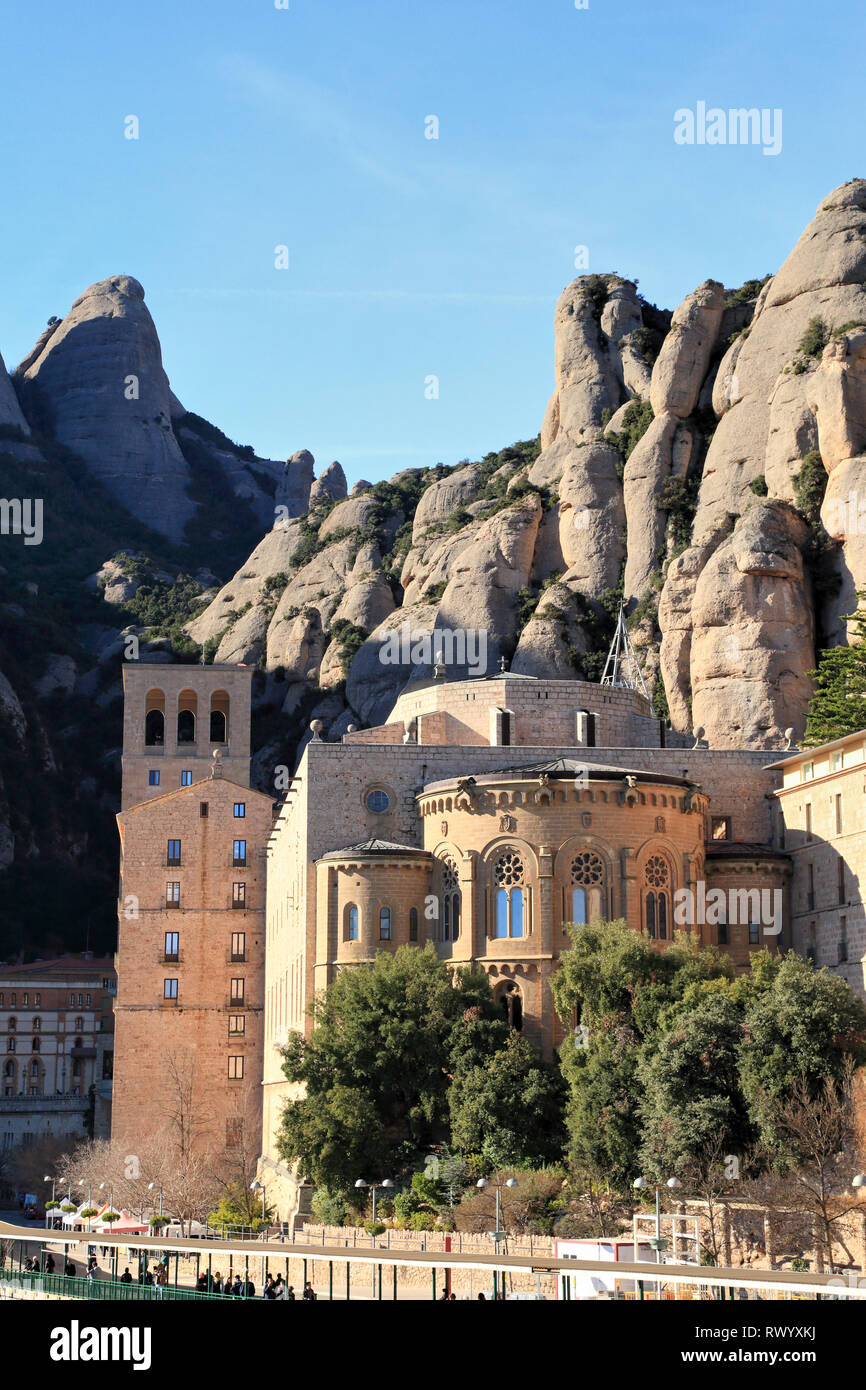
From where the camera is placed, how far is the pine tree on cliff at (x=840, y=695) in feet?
217

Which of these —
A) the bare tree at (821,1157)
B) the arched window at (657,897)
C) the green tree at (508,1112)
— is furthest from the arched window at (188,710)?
the bare tree at (821,1157)

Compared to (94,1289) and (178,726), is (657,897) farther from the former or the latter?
(178,726)

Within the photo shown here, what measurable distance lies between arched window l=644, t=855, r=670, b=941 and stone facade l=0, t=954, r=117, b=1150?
2341 inches

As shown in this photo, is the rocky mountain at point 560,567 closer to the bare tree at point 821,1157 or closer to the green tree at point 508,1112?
the green tree at point 508,1112

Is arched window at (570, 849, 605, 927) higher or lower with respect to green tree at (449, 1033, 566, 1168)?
higher

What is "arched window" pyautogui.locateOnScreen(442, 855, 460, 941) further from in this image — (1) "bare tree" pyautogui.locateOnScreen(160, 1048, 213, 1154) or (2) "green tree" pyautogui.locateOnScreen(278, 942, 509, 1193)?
(1) "bare tree" pyautogui.locateOnScreen(160, 1048, 213, 1154)

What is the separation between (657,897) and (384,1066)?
1017 cm

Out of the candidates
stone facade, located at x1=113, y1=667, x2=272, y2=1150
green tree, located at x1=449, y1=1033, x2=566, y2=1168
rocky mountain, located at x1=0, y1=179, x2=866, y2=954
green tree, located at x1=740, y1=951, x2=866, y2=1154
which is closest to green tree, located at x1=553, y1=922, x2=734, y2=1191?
green tree, located at x1=449, y1=1033, x2=566, y2=1168

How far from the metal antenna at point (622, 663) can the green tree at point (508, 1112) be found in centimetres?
3827

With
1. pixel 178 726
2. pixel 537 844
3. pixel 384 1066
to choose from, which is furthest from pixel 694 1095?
pixel 178 726

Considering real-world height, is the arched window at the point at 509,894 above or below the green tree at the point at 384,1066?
above

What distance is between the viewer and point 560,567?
102438mm

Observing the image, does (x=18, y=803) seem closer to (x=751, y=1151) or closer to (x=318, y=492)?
(x=318, y=492)

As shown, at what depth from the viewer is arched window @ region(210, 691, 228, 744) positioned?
95250 millimetres
